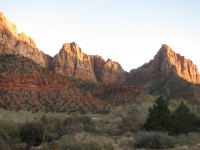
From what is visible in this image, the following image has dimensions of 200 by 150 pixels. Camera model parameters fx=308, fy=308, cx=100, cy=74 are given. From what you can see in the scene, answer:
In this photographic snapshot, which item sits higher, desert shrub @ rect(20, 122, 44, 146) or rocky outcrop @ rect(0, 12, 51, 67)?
rocky outcrop @ rect(0, 12, 51, 67)

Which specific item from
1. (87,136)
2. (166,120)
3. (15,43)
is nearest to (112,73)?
(15,43)

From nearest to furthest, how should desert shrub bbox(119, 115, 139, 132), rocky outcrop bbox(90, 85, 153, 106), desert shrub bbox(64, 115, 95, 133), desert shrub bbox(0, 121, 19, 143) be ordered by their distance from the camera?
1. desert shrub bbox(0, 121, 19, 143)
2. desert shrub bbox(64, 115, 95, 133)
3. desert shrub bbox(119, 115, 139, 132)
4. rocky outcrop bbox(90, 85, 153, 106)

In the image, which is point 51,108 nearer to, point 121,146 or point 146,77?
point 121,146

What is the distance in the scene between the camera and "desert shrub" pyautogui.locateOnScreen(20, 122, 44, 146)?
35159 mm

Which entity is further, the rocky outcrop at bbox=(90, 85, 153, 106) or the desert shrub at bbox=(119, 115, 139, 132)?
the rocky outcrop at bbox=(90, 85, 153, 106)

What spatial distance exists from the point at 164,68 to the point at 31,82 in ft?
334

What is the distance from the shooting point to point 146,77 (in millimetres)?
175875

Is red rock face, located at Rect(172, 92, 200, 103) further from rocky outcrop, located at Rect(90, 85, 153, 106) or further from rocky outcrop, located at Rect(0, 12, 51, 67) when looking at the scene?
rocky outcrop, located at Rect(0, 12, 51, 67)

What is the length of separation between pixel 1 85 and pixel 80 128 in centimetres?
3797

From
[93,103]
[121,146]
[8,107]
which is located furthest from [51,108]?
[121,146]

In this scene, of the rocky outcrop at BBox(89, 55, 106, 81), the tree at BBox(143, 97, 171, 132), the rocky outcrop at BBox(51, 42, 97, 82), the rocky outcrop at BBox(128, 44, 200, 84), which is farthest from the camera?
the rocky outcrop at BBox(89, 55, 106, 81)

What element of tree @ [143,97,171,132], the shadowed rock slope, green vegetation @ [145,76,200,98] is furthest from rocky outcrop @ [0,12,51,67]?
tree @ [143,97,171,132]

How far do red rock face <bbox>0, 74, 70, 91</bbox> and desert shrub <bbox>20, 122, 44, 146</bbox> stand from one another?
4425 cm

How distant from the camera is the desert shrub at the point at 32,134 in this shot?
35159 millimetres
